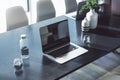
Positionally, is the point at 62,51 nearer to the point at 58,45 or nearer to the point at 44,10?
the point at 58,45

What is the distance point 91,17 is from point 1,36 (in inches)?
39.2

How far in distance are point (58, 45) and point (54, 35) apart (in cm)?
12

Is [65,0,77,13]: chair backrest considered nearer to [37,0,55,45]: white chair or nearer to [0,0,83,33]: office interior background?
[37,0,55,45]: white chair

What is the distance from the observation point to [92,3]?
8.28 feet

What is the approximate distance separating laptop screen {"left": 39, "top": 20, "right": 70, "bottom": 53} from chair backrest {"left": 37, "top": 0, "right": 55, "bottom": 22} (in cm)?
105

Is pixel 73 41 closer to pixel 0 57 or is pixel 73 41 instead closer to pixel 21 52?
pixel 21 52

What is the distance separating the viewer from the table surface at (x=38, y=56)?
1698 millimetres

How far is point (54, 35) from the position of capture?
2.05 meters

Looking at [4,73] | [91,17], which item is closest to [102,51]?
[91,17]

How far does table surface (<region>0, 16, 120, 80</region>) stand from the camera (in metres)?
1.70

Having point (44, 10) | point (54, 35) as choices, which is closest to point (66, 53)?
point (54, 35)

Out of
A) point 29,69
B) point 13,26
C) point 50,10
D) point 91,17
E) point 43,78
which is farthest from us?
point 50,10

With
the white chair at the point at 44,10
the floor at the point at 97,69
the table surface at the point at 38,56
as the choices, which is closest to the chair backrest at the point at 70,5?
the white chair at the point at 44,10

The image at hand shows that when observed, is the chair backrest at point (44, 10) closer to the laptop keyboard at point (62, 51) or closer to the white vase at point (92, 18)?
the white vase at point (92, 18)
